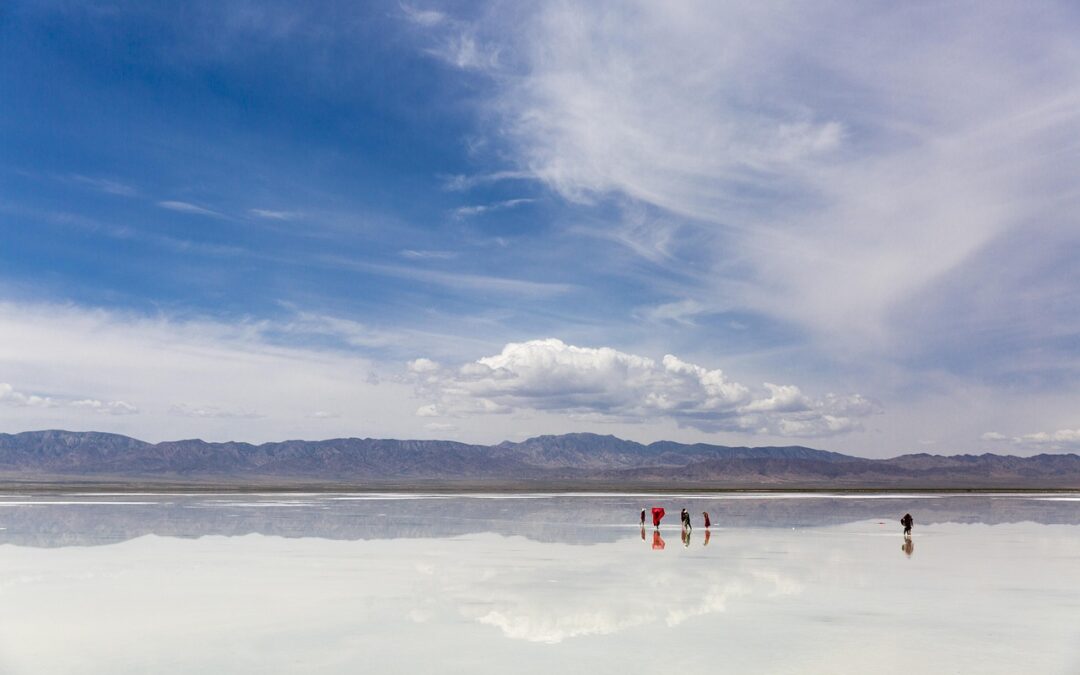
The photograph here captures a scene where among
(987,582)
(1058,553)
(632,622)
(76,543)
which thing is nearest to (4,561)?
(76,543)

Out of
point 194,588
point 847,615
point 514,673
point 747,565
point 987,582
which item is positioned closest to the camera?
point 514,673

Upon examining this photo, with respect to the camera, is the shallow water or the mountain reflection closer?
the shallow water

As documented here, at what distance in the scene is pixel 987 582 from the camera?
795 inches

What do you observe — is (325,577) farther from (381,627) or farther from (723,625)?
(723,625)

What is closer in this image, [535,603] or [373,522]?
[535,603]

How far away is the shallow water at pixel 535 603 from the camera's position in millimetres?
12570

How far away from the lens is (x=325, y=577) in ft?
67.7

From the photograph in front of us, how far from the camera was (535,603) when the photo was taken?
16.9 m

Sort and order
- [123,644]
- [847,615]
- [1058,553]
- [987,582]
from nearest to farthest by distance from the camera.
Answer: [123,644] → [847,615] → [987,582] → [1058,553]

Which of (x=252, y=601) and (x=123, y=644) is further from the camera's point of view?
(x=252, y=601)

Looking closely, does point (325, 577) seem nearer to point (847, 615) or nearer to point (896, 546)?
point (847, 615)

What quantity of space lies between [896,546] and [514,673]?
70.7 ft

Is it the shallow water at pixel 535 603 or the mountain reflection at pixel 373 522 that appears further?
the mountain reflection at pixel 373 522

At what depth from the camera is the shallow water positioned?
1257 cm
